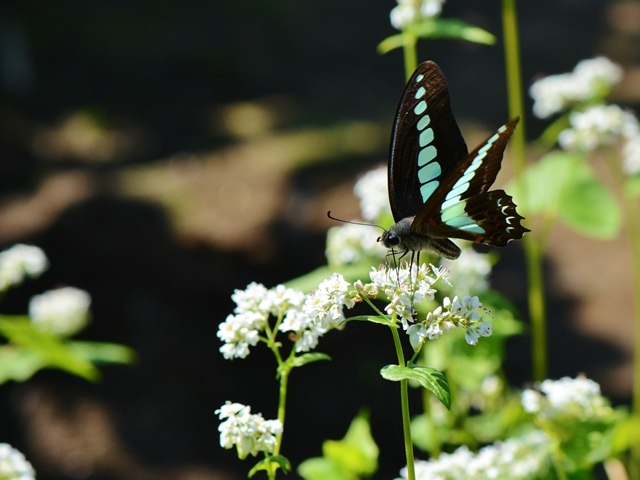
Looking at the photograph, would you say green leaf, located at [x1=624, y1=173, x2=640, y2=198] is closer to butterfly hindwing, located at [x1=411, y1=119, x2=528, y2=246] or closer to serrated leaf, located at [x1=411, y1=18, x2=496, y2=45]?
serrated leaf, located at [x1=411, y1=18, x2=496, y2=45]

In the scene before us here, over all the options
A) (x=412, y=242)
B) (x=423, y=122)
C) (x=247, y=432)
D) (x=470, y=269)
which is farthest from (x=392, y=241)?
(x=470, y=269)

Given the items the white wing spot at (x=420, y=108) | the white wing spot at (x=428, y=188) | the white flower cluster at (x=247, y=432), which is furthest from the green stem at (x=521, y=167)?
the white flower cluster at (x=247, y=432)

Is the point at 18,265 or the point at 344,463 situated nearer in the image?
the point at 344,463

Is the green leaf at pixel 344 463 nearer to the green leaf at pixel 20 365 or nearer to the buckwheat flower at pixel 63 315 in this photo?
the green leaf at pixel 20 365

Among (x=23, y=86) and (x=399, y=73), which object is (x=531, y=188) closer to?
(x=399, y=73)

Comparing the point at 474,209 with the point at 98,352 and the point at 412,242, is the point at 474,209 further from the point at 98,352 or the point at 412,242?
the point at 98,352

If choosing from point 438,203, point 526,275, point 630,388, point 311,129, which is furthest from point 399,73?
point 438,203

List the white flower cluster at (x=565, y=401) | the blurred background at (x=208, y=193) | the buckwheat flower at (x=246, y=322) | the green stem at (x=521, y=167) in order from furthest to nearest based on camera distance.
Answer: the blurred background at (x=208, y=193) → the green stem at (x=521, y=167) → the white flower cluster at (x=565, y=401) → the buckwheat flower at (x=246, y=322)
